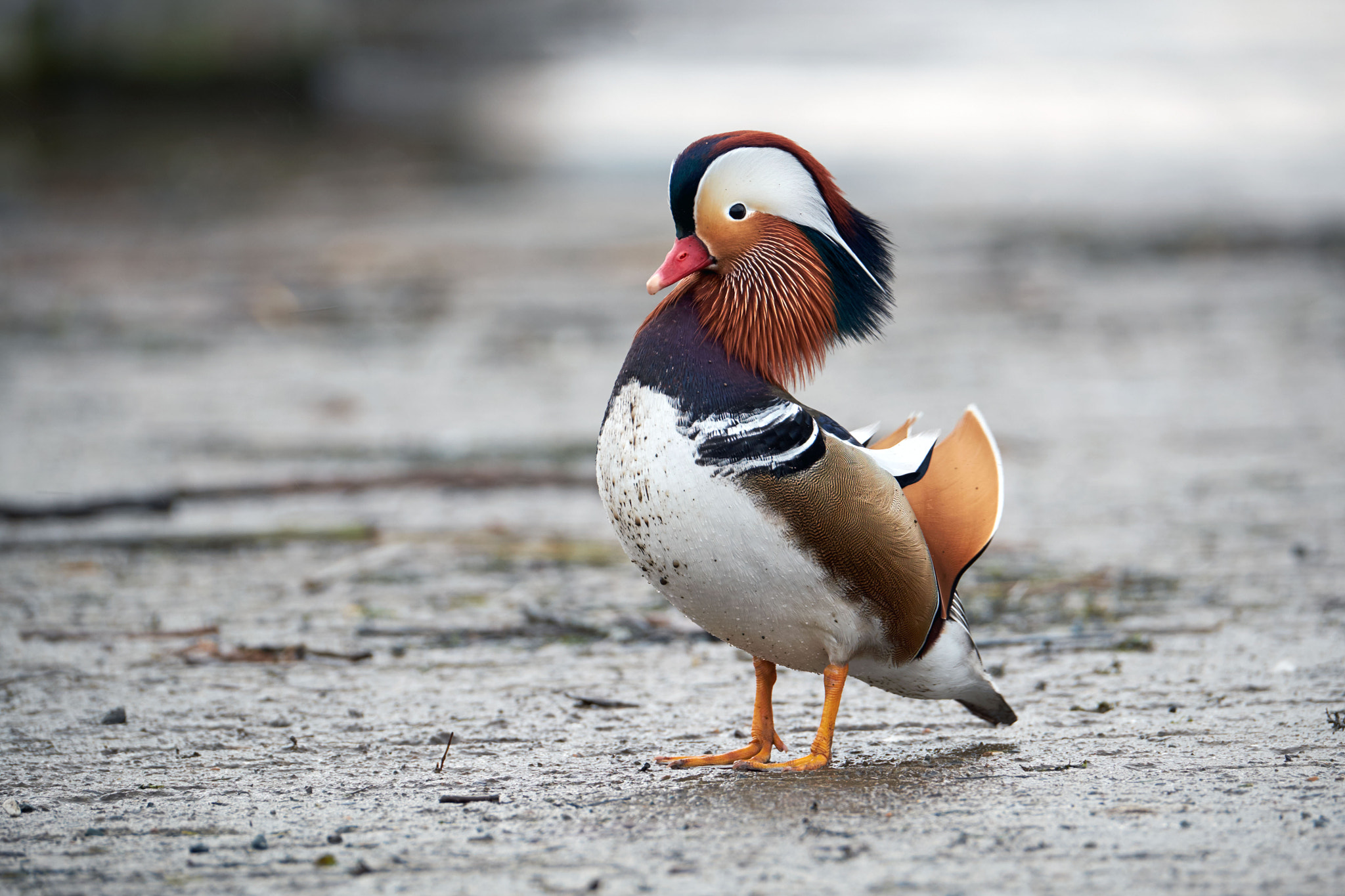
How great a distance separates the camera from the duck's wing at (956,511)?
13.3 ft

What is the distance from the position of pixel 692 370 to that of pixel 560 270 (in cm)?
913

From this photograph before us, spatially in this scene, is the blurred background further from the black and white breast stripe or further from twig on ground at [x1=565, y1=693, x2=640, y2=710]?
the black and white breast stripe

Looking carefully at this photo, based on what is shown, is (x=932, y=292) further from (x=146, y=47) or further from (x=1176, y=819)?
(x=146, y=47)

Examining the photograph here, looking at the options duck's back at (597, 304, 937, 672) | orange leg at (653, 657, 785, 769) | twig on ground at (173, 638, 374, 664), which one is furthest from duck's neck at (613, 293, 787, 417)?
twig on ground at (173, 638, 374, 664)

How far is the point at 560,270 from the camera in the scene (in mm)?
12867

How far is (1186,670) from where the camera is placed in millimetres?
4805

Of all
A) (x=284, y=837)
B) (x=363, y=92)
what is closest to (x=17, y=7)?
(x=363, y=92)

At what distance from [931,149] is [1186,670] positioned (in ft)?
48.6

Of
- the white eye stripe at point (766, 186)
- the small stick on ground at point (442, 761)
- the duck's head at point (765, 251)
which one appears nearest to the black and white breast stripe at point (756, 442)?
the duck's head at point (765, 251)

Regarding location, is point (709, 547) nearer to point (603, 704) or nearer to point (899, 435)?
point (899, 435)

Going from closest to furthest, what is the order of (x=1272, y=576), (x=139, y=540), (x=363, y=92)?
1. (x=1272, y=576)
2. (x=139, y=540)
3. (x=363, y=92)

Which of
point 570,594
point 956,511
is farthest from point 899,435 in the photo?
point 570,594

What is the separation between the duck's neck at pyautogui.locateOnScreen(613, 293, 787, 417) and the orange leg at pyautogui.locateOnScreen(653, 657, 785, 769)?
29.3 inches

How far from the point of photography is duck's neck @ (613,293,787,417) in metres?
3.84
